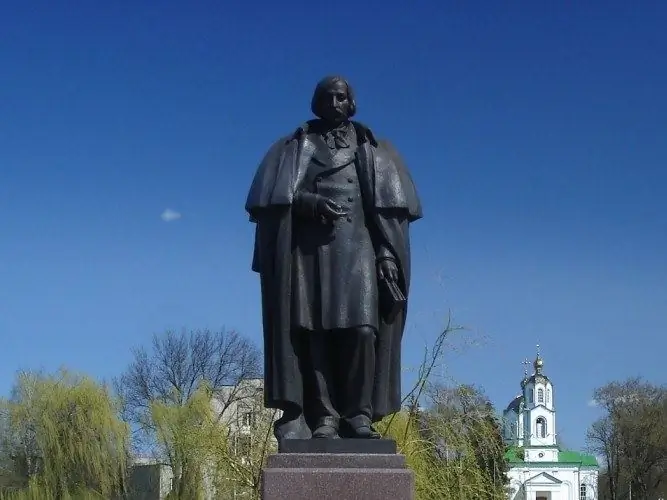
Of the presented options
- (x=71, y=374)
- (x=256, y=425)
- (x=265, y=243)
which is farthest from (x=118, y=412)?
(x=265, y=243)

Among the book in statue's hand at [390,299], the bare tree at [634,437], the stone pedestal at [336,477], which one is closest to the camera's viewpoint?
the stone pedestal at [336,477]

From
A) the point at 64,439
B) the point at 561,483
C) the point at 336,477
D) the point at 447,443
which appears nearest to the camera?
the point at 336,477

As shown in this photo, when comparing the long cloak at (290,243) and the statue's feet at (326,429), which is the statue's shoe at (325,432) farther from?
the long cloak at (290,243)

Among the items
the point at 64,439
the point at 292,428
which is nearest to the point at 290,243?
the point at 292,428

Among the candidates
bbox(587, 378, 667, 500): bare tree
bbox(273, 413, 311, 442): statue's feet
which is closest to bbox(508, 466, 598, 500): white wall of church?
bbox(587, 378, 667, 500): bare tree

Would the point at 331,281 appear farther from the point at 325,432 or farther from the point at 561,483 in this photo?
the point at 561,483

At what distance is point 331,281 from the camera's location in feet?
18.2

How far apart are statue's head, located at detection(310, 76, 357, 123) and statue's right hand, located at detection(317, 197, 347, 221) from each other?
2.23ft

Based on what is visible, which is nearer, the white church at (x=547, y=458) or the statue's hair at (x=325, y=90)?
the statue's hair at (x=325, y=90)

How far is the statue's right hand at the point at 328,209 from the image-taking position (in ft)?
18.1

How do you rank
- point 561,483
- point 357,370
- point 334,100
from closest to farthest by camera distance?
point 357,370
point 334,100
point 561,483

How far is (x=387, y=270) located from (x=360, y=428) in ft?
3.18

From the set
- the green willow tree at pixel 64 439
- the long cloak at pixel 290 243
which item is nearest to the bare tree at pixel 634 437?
the green willow tree at pixel 64 439

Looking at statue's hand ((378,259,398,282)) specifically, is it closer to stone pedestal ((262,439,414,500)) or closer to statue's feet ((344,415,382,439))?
statue's feet ((344,415,382,439))
